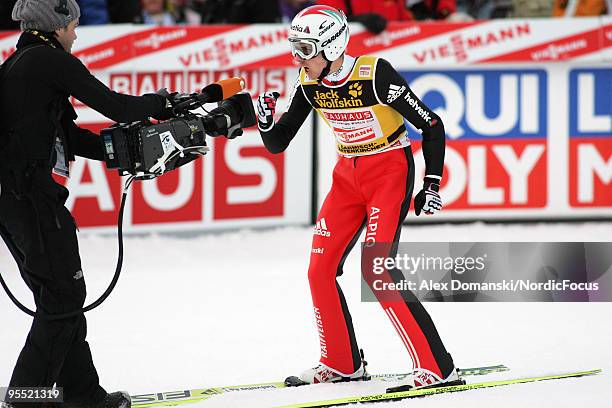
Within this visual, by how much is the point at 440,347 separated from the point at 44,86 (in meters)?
2.25

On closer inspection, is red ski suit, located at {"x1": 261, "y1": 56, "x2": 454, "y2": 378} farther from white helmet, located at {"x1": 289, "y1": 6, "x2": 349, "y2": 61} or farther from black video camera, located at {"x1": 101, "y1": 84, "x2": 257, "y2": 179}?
black video camera, located at {"x1": 101, "y1": 84, "x2": 257, "y2": 179}

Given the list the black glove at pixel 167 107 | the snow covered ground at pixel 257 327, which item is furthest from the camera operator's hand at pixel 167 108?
the snow covered ground at pixel 257 327

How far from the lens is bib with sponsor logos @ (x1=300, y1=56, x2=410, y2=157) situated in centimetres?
577

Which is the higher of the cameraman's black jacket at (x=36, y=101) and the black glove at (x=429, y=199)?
the cameraman's black jacket at (x=36, y=101)

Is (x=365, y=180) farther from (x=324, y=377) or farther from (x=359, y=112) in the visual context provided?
(x=324, y=377)

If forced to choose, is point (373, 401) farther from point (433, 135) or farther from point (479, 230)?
point (479, 230)

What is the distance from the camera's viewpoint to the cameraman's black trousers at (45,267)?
505 centimetres

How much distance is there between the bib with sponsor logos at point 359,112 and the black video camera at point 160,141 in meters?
0.61

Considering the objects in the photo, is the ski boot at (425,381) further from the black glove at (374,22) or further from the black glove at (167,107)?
the black glove at (374,22)

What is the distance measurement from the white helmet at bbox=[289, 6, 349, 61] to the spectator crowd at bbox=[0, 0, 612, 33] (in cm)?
419

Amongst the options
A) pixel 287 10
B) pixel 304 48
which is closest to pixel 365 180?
pixel 304 48

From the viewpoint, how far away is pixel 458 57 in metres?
10.1

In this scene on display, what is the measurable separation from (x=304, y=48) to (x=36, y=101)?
54.7 inches

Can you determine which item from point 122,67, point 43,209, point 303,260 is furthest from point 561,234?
point 43,209
